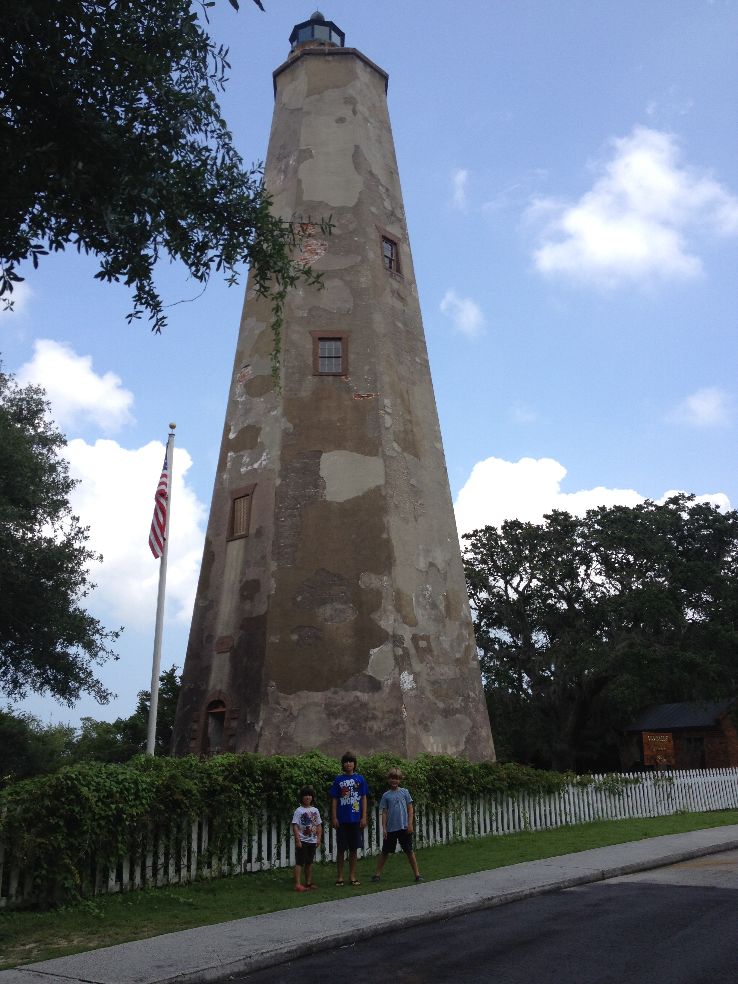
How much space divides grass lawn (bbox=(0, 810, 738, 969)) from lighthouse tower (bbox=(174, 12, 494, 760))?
421 centimetres

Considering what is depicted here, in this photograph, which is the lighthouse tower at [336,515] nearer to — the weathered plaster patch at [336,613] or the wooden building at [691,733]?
the weathered plaster patch at [336,613]

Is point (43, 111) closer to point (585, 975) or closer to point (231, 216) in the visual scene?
point (231, 216)

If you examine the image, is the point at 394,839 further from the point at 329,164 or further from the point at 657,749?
the point at 657,749

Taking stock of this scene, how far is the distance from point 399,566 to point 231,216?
1061 cm

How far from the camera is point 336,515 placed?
21.4 m

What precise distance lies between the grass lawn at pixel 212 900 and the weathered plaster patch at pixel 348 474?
8587 mm

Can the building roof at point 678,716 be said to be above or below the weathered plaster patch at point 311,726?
above

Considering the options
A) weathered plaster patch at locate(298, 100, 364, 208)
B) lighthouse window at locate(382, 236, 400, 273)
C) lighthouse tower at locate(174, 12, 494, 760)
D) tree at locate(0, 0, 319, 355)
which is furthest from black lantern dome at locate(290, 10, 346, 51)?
tree at locate(0, 0, 319, 355)

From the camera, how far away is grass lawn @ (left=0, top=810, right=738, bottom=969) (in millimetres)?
9109

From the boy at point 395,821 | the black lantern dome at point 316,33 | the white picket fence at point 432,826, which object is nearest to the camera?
the white picket fence at point 432,826

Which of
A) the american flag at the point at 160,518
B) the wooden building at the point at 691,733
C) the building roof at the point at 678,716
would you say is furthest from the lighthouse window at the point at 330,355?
the wooden building at the point at 691,733

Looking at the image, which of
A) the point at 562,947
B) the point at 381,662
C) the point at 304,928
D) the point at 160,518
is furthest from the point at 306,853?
the point at 160,518

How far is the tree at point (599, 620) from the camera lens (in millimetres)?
36969

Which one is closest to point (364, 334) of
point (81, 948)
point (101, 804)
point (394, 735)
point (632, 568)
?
point (394, 735)
